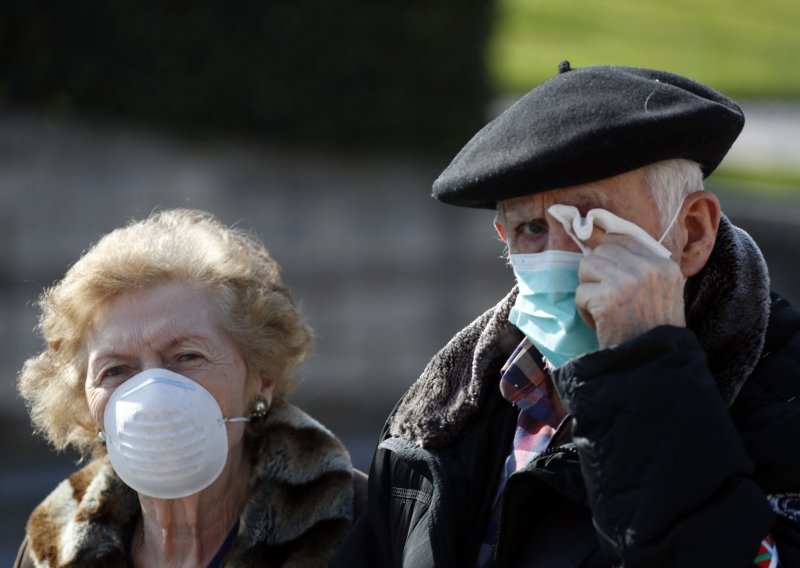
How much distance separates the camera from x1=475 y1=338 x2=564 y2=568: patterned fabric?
271cm

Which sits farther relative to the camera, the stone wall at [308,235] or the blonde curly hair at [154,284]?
the stone wall at [308,235]

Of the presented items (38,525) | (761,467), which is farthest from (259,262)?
(761,467)

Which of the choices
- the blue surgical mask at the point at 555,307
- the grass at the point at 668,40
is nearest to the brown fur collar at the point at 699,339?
the blue surgical mask at the point at 555,307

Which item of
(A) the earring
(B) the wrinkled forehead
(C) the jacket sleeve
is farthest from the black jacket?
(A) the earring

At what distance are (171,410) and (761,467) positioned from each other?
143cm

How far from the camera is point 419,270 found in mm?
10055

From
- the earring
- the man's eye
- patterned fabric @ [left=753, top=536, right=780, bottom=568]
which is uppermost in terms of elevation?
the man's eye

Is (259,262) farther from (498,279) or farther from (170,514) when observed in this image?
(498,279)

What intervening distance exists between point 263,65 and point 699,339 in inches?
292

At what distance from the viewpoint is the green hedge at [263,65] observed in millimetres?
9281

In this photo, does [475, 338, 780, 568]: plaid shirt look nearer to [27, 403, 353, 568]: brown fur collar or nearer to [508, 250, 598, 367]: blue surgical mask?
[508, 250, 598, 367]: blue surgical mask

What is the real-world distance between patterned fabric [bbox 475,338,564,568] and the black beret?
385 mm

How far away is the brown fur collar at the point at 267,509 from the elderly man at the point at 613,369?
1.56ft

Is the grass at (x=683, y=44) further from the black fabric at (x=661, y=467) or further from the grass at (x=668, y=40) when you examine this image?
the black fabric at (x=661, y=467)
